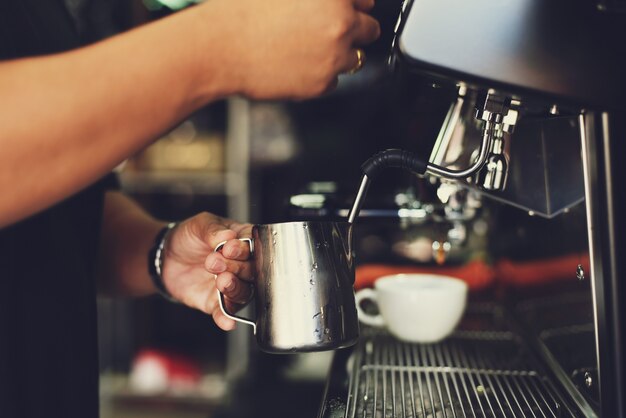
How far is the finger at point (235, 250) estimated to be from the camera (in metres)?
0.67

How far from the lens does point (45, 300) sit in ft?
2.48

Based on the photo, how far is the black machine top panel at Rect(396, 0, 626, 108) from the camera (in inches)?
19.4

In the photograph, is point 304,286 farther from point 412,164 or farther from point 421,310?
point 421,310

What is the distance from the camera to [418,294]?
0.95 metres

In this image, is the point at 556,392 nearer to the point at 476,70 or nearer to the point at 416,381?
the point at 416,381

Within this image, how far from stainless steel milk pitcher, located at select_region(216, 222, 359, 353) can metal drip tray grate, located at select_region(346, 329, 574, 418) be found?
5.2 inches

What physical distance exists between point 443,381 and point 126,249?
1.74 feet

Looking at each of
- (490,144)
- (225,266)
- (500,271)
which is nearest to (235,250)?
(225,266)

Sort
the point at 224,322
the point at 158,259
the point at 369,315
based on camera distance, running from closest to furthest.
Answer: the point at 224,322 → the point at 158,259 → the point at 369,315

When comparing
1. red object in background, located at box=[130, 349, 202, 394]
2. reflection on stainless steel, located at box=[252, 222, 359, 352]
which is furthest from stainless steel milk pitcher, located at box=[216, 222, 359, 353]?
red object in background, located at box=[130, 349, 202, 394]

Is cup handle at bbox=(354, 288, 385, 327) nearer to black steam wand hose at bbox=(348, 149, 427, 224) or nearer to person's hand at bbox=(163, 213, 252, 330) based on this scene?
person's hand at bbox=(163, 213, 252, 330)

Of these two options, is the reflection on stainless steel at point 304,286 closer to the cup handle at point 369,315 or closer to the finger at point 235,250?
the finger at point 235,250

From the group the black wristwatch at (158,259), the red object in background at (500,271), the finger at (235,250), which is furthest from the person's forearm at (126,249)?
the red object in background at (500,271)

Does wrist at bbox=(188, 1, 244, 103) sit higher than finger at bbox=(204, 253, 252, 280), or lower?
higher
